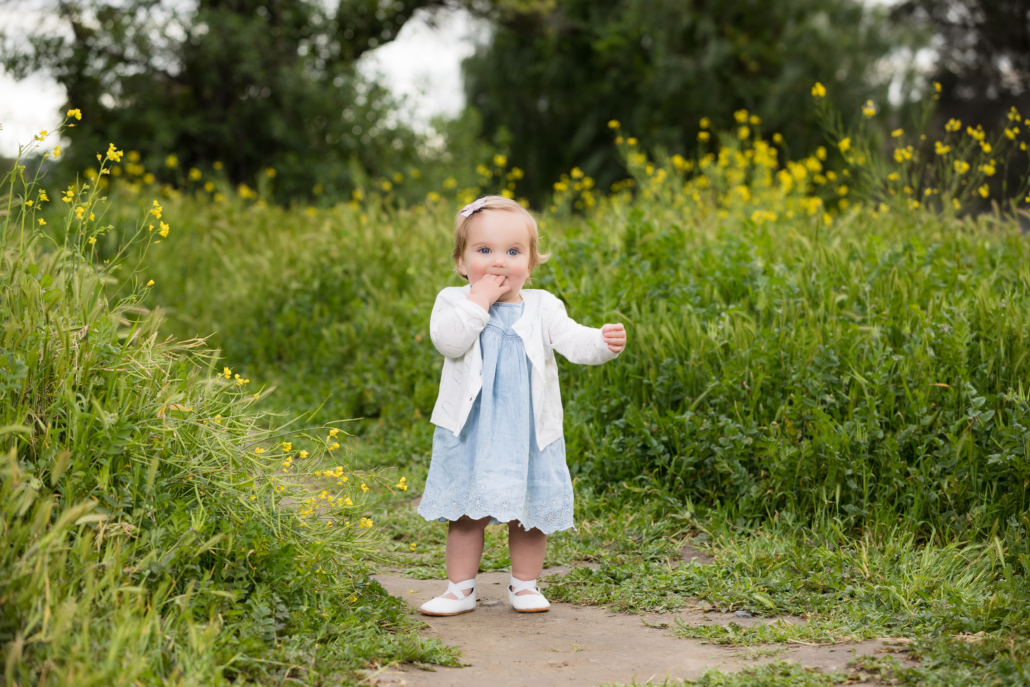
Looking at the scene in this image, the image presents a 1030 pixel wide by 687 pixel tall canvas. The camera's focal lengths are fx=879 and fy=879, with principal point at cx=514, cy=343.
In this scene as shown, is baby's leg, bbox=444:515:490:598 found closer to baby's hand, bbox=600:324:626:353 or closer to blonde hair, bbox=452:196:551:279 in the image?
baby's hand, bbox=600:324:626:353

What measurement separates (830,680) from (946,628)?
57 centimetres

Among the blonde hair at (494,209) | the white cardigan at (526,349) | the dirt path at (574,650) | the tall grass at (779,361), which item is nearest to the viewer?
the dirt path at (574,650)

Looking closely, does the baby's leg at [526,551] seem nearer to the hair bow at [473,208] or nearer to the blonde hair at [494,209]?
the blonde hair at [494,209]

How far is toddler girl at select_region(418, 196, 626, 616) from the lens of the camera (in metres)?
3.01

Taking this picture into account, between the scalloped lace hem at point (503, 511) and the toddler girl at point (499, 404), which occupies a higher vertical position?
the toddler girl at point (499, 404)

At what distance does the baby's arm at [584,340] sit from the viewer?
9.82 ft

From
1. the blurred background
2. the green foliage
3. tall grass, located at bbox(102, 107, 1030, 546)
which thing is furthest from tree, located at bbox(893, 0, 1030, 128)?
the green foliage

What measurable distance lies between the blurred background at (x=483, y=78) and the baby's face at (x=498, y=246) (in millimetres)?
5099

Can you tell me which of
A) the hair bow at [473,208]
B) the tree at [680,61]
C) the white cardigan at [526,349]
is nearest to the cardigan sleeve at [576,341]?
the white cardigan at [526,349]

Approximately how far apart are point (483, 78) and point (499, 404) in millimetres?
19256

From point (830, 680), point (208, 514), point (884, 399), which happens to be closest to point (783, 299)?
point (884, 399)

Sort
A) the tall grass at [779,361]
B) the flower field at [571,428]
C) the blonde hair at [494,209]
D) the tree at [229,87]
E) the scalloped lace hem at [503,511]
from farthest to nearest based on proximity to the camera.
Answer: the tree at [229,87]
the tall grass at [779,361]
the blonde hair at [494,209]
the scalloped lace hem at [503,511]
the flower field at [571,428]

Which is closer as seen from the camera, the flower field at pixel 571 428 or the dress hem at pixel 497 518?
the flower field at pixel 571 428

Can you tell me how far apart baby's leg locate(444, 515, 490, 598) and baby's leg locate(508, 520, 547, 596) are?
0.42 feet
